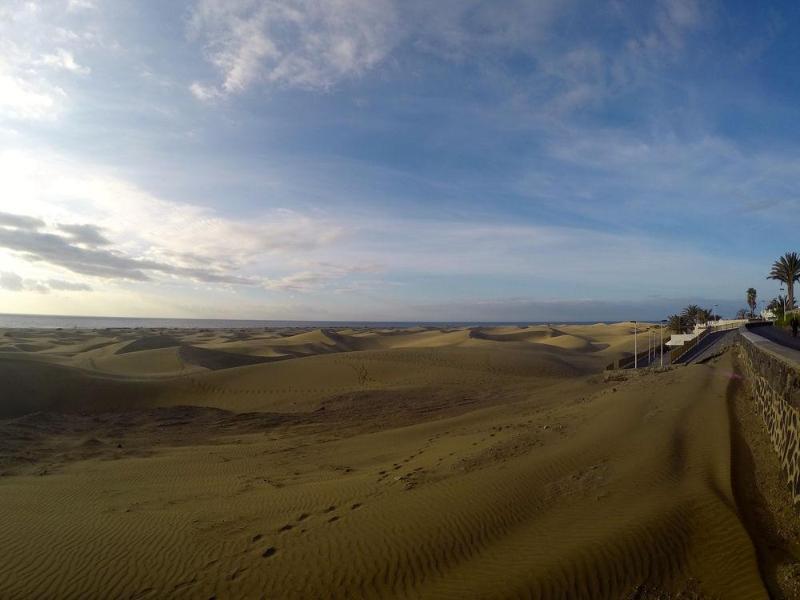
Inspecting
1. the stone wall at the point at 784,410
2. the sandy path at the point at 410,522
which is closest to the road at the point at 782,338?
the stone wall at the point at 784,410

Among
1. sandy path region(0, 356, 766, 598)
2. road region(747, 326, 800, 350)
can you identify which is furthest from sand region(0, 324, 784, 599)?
road region(747, 326, 800, 350)

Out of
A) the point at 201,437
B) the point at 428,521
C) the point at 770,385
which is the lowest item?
the point at 201,437

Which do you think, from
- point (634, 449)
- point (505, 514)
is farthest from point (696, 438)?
point (505, 514)

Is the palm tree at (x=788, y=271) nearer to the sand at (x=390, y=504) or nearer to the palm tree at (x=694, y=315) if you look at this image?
the palm tree at (x=694, y=315)

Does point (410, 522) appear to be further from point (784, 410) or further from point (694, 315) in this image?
point (694, 315)

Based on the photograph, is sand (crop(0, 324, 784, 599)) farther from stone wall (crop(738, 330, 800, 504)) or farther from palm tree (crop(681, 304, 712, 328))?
palm tree (crop(681, 304, 712, 328))

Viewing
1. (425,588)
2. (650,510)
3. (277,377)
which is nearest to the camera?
(425,588)

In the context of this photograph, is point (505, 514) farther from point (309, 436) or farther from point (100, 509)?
point (309, 436)

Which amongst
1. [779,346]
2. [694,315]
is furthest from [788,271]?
[779,346]

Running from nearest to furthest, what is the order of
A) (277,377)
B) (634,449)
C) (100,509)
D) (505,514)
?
(505,514) → (100,509) → (634,449) → (277,377)
